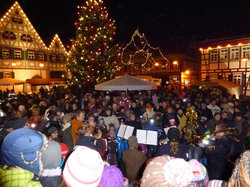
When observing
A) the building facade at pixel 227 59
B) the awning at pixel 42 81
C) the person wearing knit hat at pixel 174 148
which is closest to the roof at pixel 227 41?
the building facade at pixel 227 59

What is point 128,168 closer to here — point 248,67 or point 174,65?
point 248,67

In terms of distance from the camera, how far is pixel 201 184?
2.63 meters

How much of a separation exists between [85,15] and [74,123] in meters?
12.6

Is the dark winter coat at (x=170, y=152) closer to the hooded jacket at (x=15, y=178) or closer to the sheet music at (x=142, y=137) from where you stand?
the sheet music at (x=142, y=137)

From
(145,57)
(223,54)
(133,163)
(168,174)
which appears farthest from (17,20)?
(168,174)

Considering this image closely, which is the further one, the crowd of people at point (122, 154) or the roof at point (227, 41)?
the roof at point (227, 41)

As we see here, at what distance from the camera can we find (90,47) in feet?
52.1

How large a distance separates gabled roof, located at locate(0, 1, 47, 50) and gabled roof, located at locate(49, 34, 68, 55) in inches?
68.5

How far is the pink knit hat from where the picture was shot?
1823mm

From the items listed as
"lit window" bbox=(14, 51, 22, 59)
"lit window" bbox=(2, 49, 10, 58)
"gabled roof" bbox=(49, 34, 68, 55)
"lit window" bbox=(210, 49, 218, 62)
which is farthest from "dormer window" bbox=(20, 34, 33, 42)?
"lit window" bbox=(210, 49, 218, 62)

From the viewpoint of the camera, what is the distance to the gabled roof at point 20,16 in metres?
23.7

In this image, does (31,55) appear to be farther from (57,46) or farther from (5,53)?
(57,46)

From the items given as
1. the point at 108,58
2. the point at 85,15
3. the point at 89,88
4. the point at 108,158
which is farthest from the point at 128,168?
the point at 85,15

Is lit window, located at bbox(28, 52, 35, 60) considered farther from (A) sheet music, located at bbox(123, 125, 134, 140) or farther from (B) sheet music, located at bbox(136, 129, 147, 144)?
(B) sheet music, located at bbox(136, 129, 147, 144)
